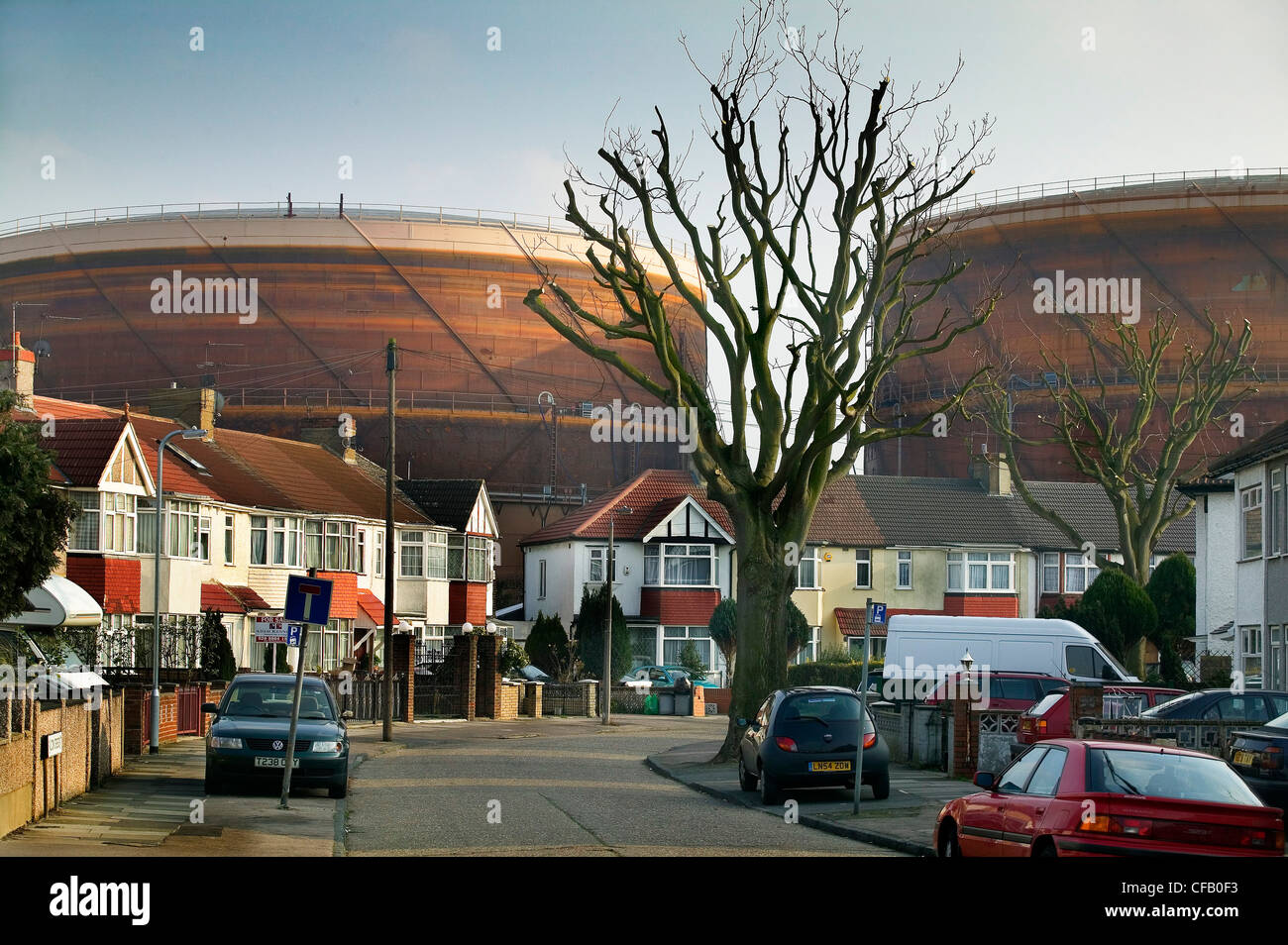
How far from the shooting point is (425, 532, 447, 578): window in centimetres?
6406

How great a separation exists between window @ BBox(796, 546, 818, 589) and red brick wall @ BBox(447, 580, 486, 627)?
13054mm

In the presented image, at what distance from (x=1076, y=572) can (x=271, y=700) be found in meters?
51.5

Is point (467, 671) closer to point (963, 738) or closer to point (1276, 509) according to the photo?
point (1276, 509)

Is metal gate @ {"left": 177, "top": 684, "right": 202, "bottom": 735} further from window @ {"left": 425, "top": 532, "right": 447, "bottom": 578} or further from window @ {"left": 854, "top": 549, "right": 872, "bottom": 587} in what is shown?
window @ {"left": 854, "top": 549, "right": 872, "bottom": 587}

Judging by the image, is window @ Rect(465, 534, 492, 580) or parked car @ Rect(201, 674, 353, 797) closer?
parked car @ Rect(201, 674, 353, 797)

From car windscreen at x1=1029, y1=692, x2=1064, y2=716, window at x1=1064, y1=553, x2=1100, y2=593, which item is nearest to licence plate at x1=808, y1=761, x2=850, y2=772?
car windscreen at x1=1029, y1=692, x2=1064, y2=716

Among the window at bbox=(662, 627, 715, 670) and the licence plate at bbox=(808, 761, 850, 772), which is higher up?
the licence plate at bbox=(808, 761, 850, 772)

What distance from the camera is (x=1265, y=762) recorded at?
59.7 feet

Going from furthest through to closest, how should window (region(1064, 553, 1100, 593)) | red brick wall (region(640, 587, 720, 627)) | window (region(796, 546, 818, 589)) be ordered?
1. window (region(1064, 553, 1100, 593))
2. window (region(796, 546, 818, 589))
3. red brick wall (region(640, 587, 720, 627))

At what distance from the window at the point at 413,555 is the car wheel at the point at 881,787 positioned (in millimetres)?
42175

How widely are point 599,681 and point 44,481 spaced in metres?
30.0

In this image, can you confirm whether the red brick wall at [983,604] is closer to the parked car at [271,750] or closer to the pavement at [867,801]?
the pavement at [867,801]

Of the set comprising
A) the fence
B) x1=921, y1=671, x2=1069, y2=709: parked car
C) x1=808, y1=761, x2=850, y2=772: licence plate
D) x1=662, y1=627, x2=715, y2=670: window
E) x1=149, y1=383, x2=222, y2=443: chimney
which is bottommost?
the fence
